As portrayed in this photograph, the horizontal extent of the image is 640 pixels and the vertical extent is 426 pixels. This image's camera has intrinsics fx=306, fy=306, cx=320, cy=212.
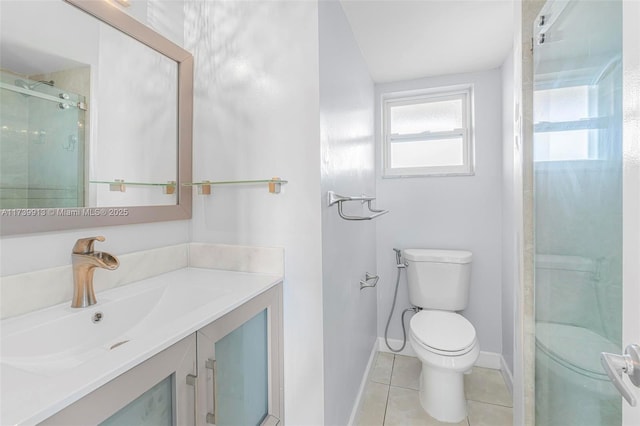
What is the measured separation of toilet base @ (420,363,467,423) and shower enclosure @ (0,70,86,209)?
1.95 metres

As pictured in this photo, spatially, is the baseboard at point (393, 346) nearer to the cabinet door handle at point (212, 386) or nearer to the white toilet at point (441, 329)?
the white toilet at point (441, 329)

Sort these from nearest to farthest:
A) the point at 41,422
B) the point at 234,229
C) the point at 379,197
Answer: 1. the point at 41,422
2. the point at 234,229
3. the point at 379,197

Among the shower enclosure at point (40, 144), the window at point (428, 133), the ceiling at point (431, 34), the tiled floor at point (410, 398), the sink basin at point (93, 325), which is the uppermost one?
the ceiling at point (431, 34)

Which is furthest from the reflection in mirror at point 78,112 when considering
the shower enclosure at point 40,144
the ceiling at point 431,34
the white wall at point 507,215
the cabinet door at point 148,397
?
the white wall at point 507,215

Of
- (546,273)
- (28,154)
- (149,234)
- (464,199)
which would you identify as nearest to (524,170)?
(546,273)

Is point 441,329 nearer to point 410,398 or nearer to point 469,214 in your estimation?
point 410,398

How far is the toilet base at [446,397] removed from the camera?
1.75 metres

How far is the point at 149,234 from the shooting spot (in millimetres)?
1272

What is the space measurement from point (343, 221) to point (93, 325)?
42.0 inches

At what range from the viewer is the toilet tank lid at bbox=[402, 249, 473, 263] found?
2.15 m

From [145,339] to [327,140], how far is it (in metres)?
0.98

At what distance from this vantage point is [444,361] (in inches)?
65.6

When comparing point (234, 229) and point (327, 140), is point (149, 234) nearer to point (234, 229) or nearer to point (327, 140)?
point (234, 229)

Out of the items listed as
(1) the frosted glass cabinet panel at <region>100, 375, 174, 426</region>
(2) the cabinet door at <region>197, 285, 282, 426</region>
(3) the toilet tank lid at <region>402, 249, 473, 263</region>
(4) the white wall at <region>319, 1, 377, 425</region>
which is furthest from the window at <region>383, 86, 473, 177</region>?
(1) the frosted glass cabinet panel at <region>100, 375, 174, 426</region>
